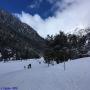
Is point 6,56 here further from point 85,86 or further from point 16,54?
point 85,86

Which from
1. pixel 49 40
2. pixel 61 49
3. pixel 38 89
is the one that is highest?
pixel 49 40

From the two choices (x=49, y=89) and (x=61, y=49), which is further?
(x=61, y=49)

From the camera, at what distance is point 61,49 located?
1550 inches

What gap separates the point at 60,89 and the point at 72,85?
1491 mm

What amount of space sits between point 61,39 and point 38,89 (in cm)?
2315

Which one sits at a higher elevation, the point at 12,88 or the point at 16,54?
the point at 16,54

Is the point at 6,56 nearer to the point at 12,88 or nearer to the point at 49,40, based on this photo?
the point at 49,40

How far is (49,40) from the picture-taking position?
150 ft

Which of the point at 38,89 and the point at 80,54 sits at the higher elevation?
the point at 80,54

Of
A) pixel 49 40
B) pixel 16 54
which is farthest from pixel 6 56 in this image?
pixel 49 40

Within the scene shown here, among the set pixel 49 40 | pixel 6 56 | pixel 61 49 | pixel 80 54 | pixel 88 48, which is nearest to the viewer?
pixel 61 49

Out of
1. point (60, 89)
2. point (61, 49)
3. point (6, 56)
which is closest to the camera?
point (60, 89)

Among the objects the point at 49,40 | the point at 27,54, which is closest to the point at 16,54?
the point at 27,54

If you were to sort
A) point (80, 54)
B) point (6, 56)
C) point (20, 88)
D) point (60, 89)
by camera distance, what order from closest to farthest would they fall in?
point (60, 89) → point (20, 88) → point (80, 54) → point (6, 56)
